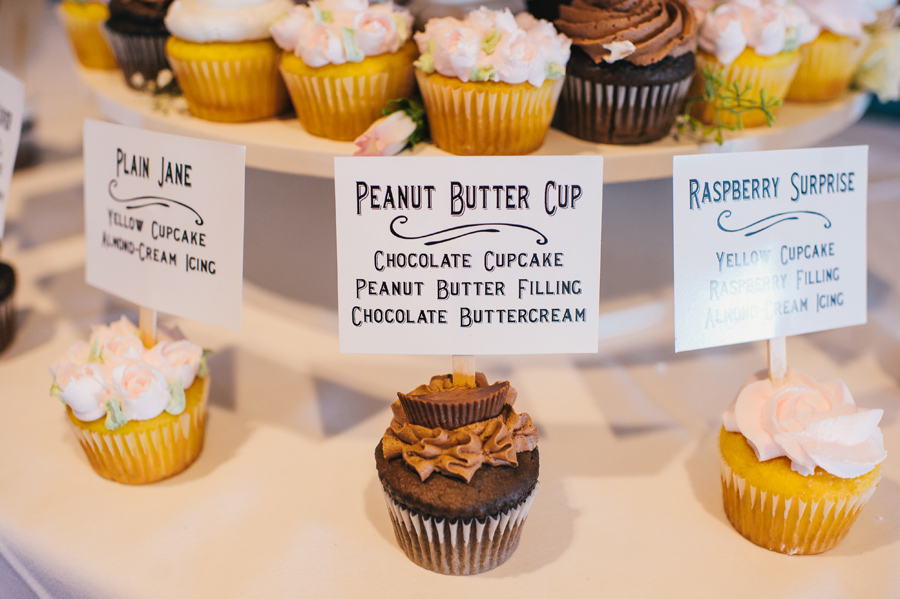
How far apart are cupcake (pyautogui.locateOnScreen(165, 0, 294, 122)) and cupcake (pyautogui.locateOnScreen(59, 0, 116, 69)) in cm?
50

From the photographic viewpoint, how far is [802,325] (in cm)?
115

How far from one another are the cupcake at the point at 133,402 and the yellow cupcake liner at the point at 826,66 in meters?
1.36

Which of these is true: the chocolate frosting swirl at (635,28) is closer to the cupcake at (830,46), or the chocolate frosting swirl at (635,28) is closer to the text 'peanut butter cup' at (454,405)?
the cupcake at (830,46)

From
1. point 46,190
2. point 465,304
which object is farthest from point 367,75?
point 46,190

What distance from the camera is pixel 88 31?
5.86 feet

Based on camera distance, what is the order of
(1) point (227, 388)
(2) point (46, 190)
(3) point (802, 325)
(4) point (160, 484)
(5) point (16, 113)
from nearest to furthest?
1. (3) point (802, 325)
2. (4) point (160, 484)
3. (5) point (16, 113)
4. (1) point (227, 388)
5. (2) point (46, 190)

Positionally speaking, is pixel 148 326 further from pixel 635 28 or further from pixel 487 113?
pixel 635 28

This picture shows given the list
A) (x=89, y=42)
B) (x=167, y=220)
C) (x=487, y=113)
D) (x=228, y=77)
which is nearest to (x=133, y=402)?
(x=167, y=220)

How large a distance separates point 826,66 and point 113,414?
5.09 feet

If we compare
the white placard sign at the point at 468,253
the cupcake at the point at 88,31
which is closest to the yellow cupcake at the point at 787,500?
the white placard sign at the point at 468,253

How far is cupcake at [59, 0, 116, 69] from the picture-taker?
5.86ft

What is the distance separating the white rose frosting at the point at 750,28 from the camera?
1.30 meters

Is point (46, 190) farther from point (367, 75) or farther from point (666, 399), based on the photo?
point (666, 399)

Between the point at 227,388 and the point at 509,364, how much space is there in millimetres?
629
